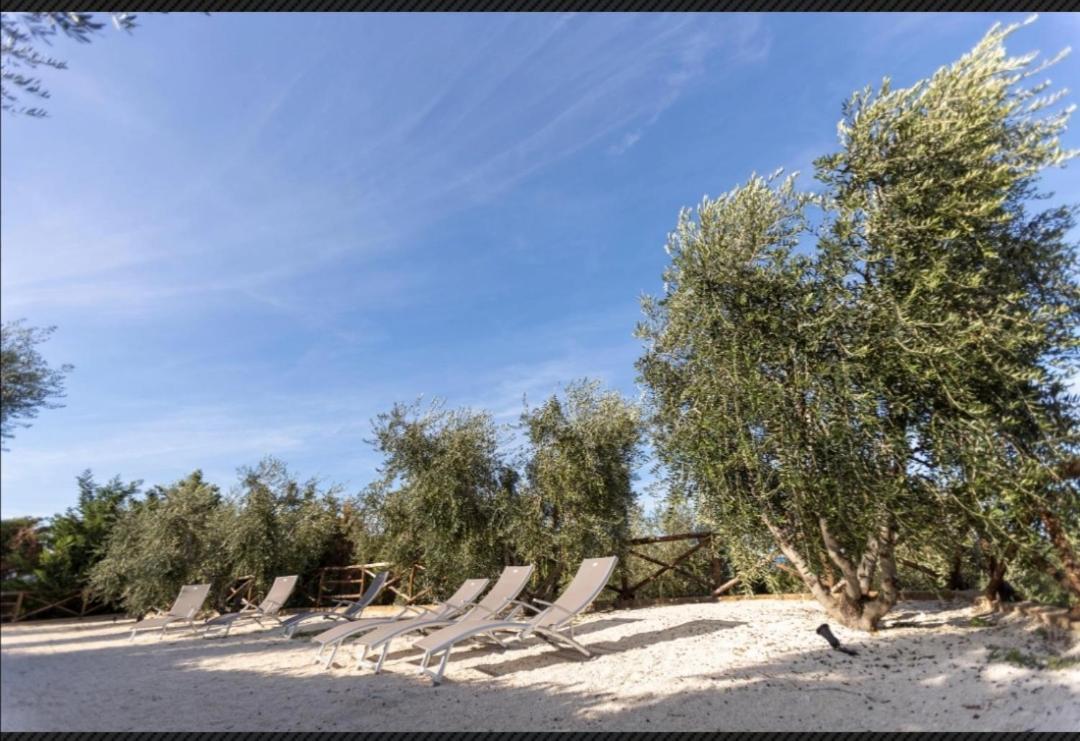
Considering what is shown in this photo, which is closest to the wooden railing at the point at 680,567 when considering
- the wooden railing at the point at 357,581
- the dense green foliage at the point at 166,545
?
the wooden railing at the point at 357,581

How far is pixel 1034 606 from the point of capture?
17.5 feet

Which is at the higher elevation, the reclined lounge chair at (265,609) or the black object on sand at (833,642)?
the reclined lounge chair at (265,609)

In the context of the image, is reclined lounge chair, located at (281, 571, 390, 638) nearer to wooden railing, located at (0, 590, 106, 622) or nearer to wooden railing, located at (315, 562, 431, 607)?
wooden railing, located at (315, 562, 431, 607)

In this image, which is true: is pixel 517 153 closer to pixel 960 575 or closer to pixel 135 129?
pixel 135 129

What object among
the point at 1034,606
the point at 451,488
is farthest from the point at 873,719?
the point at 451,488

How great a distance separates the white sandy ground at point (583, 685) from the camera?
3.39 meters

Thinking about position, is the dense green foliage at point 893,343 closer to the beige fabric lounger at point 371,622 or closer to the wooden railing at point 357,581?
the beige fabric lounger at point 371,622

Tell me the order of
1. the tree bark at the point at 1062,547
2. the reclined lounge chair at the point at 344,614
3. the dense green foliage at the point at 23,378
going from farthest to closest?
1. the reclined lounge chair at the point at 344,614
2. the tree bark at the point at 1062,547
3. the dense green foliage at the point at 23,378

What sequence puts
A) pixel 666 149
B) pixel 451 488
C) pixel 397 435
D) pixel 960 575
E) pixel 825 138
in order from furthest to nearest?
pixel 397 435, pixel 451 488, pixel 666 149, pixel 960 575, pixel 825 138

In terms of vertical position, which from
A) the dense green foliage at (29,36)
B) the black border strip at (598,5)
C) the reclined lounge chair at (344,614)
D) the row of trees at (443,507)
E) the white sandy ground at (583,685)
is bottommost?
the white sandy ground at (583,685)

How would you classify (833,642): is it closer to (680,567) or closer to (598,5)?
(680,567)

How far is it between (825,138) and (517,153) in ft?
12.5

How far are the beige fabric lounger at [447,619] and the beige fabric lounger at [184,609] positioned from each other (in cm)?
261

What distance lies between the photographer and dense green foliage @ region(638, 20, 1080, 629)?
16.1ft
